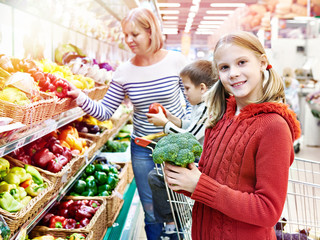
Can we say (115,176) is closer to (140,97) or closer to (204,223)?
(140,97)

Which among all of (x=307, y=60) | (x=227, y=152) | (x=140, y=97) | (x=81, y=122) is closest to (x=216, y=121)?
(x=227, y=152)

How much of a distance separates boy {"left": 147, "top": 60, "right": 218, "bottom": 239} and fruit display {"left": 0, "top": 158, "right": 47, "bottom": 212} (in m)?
0.65

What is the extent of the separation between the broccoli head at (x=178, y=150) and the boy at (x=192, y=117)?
2.54 feet

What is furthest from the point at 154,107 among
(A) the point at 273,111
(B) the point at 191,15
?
(B) the point at 191,15

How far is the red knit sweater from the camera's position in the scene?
4.09 ft

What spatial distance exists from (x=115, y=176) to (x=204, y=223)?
215 cm

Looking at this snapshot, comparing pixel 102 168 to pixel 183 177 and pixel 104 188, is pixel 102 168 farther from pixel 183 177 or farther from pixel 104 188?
pixel 183 177

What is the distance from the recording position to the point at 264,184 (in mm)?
1242

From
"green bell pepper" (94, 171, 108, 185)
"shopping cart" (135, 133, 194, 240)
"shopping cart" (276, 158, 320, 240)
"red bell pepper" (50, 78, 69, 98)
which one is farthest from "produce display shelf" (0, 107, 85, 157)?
"shopping cart" (276, 158, 320, 240)

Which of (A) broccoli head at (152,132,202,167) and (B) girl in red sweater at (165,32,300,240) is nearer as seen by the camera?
(B) girl in red sweater at (165,32,300,240)

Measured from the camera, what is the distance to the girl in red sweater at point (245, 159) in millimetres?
1250

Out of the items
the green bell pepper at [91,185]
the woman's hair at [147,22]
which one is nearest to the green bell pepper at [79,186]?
the green bell pepper at [91,185]

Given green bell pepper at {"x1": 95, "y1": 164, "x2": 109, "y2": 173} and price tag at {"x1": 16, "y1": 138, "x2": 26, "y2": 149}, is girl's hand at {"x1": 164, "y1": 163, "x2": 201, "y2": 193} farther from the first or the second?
green bell pepper at {"x1": 95, "y1": 164, "x2": 109, "y2": 173}

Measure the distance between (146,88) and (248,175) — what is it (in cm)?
154
